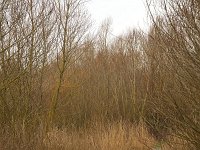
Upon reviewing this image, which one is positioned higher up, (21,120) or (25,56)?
(25,56)

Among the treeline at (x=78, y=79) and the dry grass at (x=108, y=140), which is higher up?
the treeline at (x=78, y=79)

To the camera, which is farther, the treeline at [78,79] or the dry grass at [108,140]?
the dry grass at [108,140]

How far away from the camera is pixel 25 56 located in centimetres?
911

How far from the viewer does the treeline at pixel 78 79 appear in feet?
21.3

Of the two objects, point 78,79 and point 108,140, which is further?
point 78,79

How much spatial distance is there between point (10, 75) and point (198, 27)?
4302mm

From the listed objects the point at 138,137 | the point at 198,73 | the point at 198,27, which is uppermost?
the point at 198,27

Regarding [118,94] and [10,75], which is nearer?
[10,75]

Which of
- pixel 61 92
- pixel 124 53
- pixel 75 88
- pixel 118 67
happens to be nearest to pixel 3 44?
pixel 61 92

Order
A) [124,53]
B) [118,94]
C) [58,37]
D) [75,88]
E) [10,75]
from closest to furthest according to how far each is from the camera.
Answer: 1. [10,75]
2. [58,37]
3. [75,88]
4. [118,94]
5. [124,53]

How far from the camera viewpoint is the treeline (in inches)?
256

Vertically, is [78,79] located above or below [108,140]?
above

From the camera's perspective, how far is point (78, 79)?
62.7ft

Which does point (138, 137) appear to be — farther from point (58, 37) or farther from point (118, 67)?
point (118, 67)
